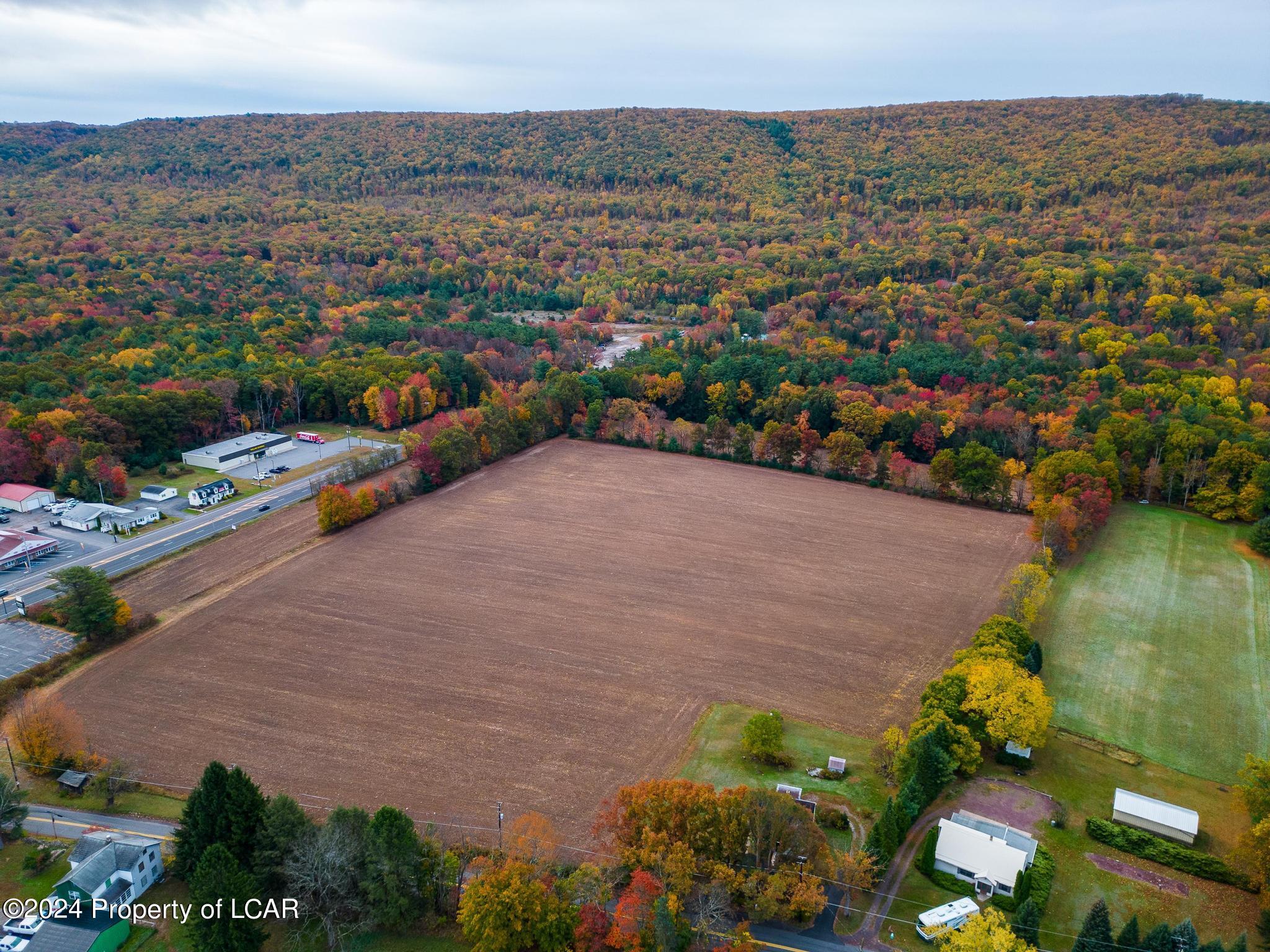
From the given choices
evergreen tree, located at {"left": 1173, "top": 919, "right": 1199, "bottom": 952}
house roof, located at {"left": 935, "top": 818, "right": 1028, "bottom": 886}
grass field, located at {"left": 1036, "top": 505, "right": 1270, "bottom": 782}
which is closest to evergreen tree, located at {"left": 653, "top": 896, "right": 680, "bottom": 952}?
house roof, located at {"left": 935, "top": 818, "right": 1028, "bottom": 886}

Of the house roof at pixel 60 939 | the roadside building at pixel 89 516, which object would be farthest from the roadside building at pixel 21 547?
the house roof at pixel 60 939

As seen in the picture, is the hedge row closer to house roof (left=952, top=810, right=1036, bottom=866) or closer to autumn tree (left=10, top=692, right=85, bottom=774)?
house roof (left=952, top=810, right=1036, bottom=866)

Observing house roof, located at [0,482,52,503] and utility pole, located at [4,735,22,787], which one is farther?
house roof, located at [0,482,52,503]

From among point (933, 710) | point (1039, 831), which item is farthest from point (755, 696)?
point (1039, 831)

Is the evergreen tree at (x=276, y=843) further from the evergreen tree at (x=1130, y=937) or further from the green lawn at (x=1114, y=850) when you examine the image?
the evergreen tree at (x=1130, y=937)

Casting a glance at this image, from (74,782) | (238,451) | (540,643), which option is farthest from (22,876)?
(238,451)

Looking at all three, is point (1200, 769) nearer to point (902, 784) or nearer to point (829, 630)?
point (902, 784)

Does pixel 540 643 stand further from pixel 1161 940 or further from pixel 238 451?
pixel 238 451
